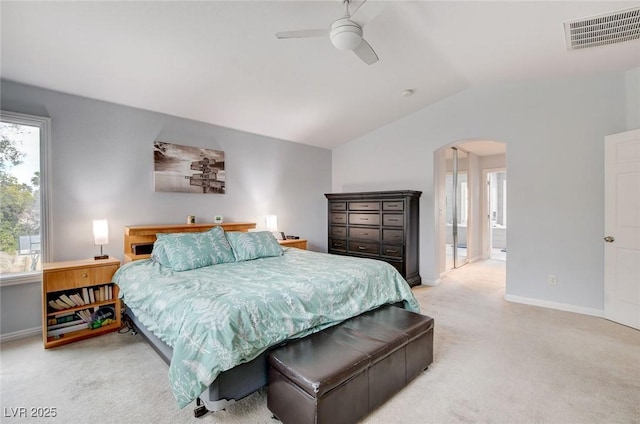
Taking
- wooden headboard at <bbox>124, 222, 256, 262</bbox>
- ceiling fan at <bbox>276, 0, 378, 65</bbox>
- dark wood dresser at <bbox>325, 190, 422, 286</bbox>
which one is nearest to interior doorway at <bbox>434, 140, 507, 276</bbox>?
dark wood dresser at <bbox>325, 190, 422, 286</bbox>

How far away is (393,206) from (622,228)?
2.68 meters

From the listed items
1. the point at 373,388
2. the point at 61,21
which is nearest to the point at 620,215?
the point at 373,388

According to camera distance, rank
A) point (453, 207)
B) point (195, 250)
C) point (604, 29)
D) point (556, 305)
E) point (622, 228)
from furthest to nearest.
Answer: point (453, 207)
point (556, 305)
point (622, 228)
point (195, 250)
point (604, 29)

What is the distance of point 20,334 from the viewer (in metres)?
3.01

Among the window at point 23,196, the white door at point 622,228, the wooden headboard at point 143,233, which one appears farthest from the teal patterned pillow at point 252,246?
the white door at point 622,228

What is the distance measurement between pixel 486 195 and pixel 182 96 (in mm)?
7260

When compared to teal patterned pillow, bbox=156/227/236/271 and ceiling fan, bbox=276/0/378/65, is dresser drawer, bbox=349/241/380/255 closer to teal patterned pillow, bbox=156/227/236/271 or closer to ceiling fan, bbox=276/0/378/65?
teal patterned pillow, bbox=156/227/236/271

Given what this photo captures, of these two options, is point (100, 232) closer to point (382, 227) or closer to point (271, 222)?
point (271, 222)

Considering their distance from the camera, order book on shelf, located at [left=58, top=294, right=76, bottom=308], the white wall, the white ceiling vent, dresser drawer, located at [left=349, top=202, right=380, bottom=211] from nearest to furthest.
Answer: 1. the white ceiling vent
2. book on shelf, located at [left=58, top=294, right=76, bottom=308]
3. the white wall
4. dresser drawer, located at [left=349, top=202, right=380, bottom=211]

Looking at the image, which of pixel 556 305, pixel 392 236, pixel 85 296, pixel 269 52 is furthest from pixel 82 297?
pixel 556 305

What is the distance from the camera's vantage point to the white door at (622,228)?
3.23 meters

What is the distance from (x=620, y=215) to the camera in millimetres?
3359

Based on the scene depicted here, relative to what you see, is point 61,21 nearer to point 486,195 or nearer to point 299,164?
point 299,164

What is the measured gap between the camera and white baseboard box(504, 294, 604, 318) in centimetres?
364
